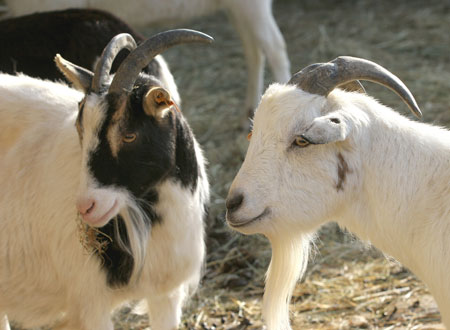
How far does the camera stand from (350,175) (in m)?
2.73

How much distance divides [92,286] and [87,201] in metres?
0.50

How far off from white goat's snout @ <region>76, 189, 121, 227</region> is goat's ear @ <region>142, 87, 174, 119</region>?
407mm

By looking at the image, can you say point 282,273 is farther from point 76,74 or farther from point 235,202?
point 76,74

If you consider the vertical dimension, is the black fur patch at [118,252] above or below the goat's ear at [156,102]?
below

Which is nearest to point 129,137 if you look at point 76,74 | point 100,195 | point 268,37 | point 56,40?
point 100,195

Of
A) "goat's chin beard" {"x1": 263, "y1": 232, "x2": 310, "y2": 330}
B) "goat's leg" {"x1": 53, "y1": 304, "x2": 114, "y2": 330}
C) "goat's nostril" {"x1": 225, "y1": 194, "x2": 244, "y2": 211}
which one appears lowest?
"goat's leg" {"x1": 53, "y1": 304, "x2": 114, "y2": 330}

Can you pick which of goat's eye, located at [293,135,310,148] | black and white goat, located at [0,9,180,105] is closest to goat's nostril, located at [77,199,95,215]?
goat's eye, located at [293,135,310,148]

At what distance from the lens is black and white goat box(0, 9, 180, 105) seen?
13.9 ft

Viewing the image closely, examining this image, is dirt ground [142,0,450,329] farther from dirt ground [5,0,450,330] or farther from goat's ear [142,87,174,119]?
goat's ear [142,87,174,119]

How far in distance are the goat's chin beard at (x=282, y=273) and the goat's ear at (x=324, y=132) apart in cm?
49

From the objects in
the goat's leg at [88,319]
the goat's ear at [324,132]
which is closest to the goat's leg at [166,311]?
the goat's leg at [88,319]

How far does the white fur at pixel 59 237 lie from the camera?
3193 mm

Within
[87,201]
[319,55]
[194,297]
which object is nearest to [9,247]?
[87,201]

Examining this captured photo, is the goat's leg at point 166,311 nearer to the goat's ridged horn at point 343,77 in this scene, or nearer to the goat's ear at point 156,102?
the goat's ear at point 156,102
